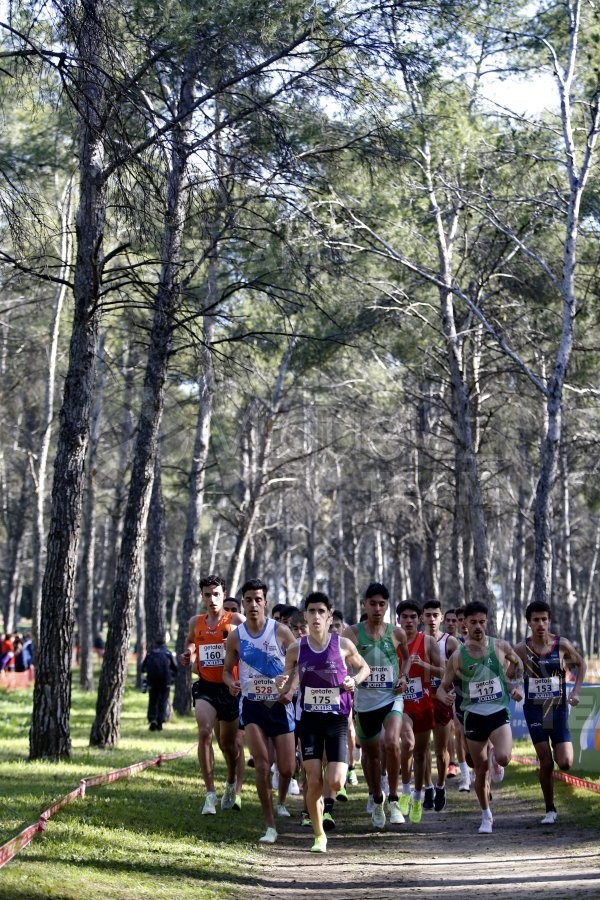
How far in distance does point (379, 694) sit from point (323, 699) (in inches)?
55.0

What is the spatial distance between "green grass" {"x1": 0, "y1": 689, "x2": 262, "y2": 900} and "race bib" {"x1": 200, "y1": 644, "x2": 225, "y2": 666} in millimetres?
1288

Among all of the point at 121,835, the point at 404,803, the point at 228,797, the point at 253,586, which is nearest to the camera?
the point at 121,835

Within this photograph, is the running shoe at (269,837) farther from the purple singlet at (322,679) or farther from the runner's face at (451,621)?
the runner's face at (451,621)

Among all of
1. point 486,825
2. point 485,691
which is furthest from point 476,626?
point 486,825

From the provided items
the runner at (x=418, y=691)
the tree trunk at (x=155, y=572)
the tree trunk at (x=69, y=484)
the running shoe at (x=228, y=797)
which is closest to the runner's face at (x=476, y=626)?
the runner at (x=418, y=691)

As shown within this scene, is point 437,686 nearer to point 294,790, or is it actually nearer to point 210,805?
point 294,790

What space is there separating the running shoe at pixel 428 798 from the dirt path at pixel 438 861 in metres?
0.39

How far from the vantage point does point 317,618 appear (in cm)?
987

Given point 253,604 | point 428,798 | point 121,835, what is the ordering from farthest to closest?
1. point 428,798
2. point 253,604
3. point 121,835

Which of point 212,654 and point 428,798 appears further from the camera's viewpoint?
point 428,798

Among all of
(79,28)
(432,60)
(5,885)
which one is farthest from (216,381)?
(5,885)

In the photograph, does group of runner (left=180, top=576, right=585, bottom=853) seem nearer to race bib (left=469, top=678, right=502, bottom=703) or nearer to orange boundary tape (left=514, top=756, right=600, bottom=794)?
race bib (left=469, top=678, right=502, bottom=703)

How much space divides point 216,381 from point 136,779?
4.30 metres

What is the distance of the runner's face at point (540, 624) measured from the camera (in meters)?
11.4
